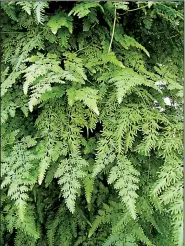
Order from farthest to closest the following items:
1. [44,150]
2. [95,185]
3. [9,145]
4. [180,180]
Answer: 1. [95,185]
2. [9,145]
3. [44,150]
4. [180,180]

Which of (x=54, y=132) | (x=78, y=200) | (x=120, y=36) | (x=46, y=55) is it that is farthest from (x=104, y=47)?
(x=78, y=200)

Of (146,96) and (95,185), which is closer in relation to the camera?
(146,96)

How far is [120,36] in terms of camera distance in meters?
1.92

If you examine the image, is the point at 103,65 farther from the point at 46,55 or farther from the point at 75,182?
the point at 75,182

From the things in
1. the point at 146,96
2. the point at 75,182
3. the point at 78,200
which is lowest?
the point at 78,200

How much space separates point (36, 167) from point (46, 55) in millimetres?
570

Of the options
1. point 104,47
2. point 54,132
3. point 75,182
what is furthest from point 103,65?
point 75,182

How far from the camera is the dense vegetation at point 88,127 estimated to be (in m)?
1.71

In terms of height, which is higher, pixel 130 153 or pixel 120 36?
pixel 120 36

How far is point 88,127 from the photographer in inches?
72.2

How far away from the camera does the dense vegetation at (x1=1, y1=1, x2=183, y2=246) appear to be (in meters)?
1.71

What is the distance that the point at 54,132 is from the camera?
1.81m

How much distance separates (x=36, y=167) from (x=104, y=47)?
71 centimetres

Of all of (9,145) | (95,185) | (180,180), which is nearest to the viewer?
(180,180)
